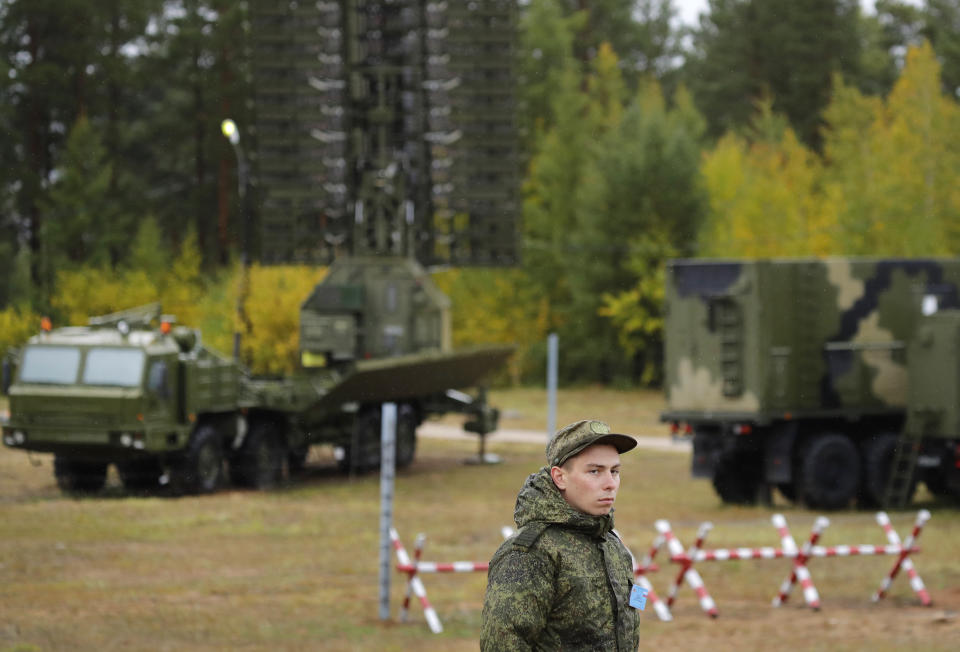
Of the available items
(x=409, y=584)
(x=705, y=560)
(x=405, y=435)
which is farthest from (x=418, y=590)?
(x=405, y=435)

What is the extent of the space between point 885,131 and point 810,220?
3.52m

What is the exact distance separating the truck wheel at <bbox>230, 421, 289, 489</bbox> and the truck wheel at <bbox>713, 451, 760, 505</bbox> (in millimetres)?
6238

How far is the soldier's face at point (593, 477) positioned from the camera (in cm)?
456

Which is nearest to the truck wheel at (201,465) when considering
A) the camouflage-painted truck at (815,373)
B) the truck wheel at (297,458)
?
the truck wheel at (297,458)

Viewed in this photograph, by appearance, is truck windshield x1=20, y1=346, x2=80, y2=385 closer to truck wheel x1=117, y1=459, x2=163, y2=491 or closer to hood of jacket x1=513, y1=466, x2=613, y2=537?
truck wheel x1=117, y1=459, x2=163, y2=491

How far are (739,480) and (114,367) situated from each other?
8175mm

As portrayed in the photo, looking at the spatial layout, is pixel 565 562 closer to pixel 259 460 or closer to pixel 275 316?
pixel 259 460

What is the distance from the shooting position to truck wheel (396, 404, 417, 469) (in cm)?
2558

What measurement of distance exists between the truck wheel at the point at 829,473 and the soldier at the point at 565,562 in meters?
15.8

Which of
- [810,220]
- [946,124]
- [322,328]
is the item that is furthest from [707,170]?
[322,328]

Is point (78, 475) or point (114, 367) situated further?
point (78, 475)

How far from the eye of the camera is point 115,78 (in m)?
54.5

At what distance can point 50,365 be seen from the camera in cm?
2017

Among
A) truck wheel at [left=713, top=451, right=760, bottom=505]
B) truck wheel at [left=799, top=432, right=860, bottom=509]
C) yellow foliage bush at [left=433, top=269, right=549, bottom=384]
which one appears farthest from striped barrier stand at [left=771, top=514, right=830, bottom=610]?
yellow foliage bush at [left=433, top=269, right=549, bottom=384]
